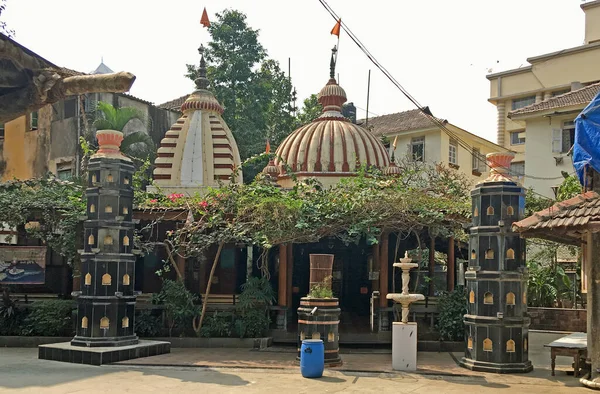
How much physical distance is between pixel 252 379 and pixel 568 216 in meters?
5.36

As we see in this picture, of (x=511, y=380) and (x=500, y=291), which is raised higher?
(x=500, y=291)

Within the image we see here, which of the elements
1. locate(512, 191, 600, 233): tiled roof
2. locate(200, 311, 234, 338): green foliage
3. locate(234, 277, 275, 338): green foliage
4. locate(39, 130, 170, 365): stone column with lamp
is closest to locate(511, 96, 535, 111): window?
locate(234, 277, 275, 338): green foliage

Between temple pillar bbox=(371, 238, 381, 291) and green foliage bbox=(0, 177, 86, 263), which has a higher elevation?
green foliage bbox=(0, 177, 86, 263)

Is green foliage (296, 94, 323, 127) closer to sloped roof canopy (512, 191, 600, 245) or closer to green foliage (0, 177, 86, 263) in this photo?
green foliage (0, 177, 86, 263)

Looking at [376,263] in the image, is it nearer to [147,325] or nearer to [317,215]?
[317,215]

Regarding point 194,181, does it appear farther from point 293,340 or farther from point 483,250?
point 483,250

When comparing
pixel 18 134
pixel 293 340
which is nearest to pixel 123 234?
pixel 293 340

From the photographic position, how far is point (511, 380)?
35.1 feet

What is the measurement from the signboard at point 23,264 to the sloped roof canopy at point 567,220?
10.9 m

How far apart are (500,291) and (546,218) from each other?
2050 millimetres

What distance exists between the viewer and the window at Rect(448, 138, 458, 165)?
34625 mm

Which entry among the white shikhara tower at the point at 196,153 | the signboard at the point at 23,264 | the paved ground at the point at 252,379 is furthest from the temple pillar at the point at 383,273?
the signboard at the point at 23,264

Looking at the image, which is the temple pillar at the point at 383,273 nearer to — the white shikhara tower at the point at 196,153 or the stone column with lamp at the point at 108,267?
the stone column with lamp at the point at 108,267

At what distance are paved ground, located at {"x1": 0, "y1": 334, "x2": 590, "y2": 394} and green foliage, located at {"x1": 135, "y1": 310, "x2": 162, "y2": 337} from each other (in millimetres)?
2346
